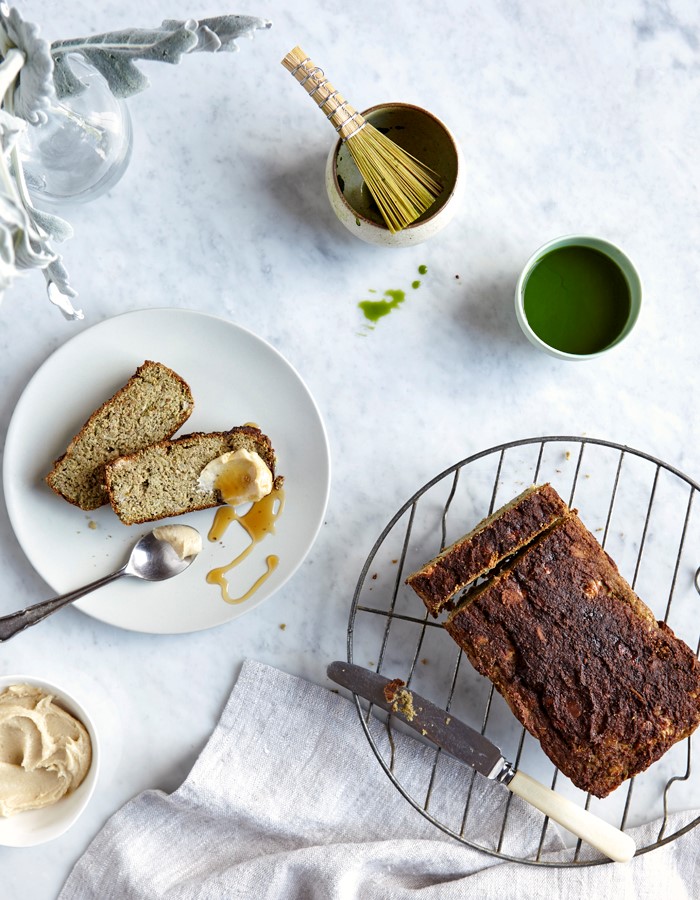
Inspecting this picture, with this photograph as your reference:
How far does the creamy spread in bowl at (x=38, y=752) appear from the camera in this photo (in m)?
3.00

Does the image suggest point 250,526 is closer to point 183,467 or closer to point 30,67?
point 183,467

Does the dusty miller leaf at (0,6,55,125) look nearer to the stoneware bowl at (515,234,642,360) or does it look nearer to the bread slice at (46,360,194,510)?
the bread slice at (46,360,194,510)

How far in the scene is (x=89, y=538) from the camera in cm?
308

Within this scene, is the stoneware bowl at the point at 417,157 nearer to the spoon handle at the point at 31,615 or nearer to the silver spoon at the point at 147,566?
the silver spoon at the point at 147,566

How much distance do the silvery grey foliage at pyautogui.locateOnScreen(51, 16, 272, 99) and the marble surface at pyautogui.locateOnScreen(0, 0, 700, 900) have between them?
0.94 metres

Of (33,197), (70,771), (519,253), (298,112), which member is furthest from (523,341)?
(70,771)

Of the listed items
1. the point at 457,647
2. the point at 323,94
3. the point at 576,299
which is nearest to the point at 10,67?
the point at 323,94

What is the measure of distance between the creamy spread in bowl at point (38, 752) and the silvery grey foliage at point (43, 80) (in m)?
1.57

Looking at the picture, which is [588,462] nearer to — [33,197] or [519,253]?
[519,253]

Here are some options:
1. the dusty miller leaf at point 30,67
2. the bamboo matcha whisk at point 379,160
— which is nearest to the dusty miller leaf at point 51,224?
the dusty miller leaf at point 30,67

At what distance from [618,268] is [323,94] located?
1146 mm

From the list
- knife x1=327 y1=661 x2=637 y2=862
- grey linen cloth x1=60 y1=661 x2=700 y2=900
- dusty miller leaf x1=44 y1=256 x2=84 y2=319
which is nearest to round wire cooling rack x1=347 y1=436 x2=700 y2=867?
grey linen cloth x1=60 y1=661 x2=700 y2=900

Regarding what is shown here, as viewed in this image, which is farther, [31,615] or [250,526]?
[250,526]

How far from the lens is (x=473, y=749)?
2891 mm
